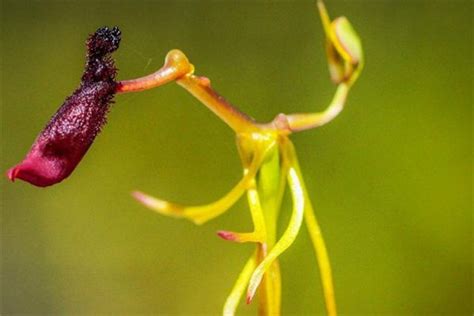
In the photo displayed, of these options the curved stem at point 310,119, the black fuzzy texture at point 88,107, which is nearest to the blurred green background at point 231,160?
the curved stem at point 310,119

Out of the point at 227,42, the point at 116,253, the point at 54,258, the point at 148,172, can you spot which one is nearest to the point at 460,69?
the point at 227,42

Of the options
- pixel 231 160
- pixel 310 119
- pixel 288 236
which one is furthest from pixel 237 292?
pixel 231 160

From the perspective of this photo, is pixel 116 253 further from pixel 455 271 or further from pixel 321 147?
pixel 455 271

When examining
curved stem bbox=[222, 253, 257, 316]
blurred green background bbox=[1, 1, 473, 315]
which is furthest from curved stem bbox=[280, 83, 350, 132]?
blurred green background bbox=[1, 1, 473, 315]

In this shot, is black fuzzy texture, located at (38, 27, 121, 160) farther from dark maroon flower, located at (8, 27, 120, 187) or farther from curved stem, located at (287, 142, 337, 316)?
curved stem, located at (287, 142, 337, 316)

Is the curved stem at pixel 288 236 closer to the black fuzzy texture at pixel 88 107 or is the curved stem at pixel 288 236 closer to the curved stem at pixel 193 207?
the curved stem at pixel 193 207

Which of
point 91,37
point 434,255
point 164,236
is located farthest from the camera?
point 164,236

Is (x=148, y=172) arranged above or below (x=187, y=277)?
above
